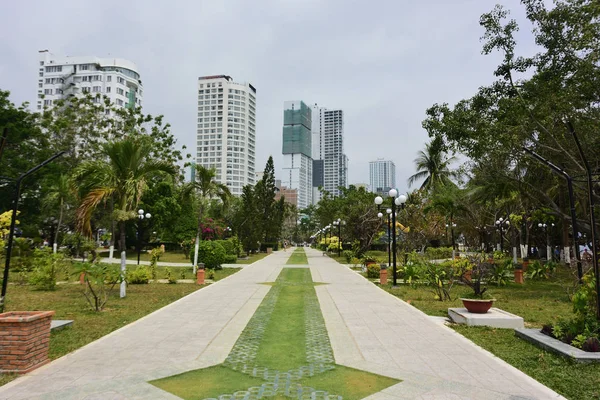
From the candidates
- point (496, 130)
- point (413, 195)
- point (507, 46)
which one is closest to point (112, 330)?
point (496, 130)

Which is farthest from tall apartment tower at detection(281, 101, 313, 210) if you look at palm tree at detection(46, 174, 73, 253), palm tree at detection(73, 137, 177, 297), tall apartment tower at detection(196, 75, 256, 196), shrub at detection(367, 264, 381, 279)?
palm tree at detection(73, 137, 177, 297)

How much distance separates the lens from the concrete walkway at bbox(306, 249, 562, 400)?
4.35 metres

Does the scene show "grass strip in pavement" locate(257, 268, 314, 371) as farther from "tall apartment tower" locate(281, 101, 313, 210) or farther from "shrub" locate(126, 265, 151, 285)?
"tall apartment tower" locate(281, 101, 313, 210)

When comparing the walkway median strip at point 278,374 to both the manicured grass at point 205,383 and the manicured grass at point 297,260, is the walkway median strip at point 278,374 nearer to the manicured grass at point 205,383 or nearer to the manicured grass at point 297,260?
the manicured grass at point 205,383

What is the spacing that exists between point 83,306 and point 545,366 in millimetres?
9837

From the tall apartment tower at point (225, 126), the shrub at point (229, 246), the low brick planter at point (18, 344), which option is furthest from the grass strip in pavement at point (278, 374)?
the tall apartment tower at point (225, 126)

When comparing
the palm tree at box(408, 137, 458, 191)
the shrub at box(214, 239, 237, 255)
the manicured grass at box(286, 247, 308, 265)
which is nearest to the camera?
the shrub at box(214, 239, 237, 255)

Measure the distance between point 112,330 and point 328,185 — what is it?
191 meters

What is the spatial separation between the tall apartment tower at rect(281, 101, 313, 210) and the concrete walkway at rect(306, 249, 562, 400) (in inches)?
6965

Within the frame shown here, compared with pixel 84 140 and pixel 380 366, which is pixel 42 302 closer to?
pixel 380 366

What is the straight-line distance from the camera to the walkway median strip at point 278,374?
4273 millimetres

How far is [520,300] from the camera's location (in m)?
12.1

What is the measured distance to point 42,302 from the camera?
35.3 feet

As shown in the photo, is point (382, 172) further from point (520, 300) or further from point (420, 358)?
point (420, 358)
